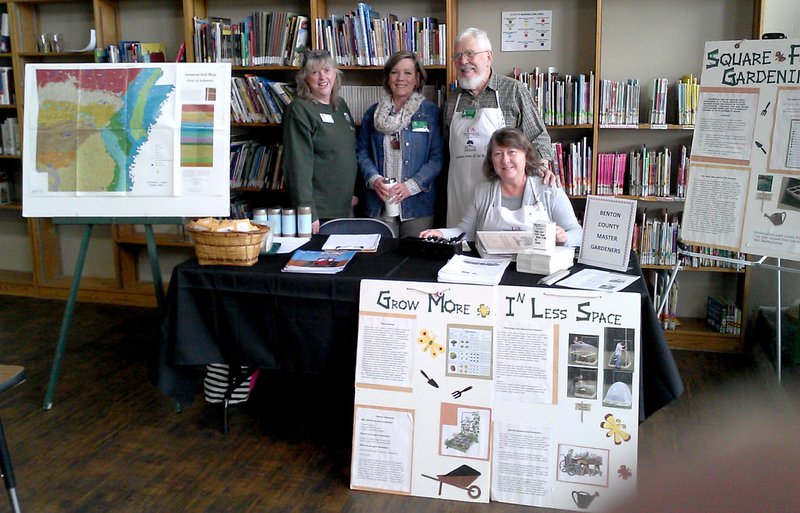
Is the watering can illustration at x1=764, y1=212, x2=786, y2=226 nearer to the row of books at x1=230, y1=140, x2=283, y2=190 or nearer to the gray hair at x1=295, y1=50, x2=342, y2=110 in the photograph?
the gray hair at x1=295, y1=50, x2=342, y2=110

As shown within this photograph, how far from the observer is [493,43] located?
4352mm

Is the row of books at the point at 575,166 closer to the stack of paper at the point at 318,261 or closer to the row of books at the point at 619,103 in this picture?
the row of books at the point at 619,103

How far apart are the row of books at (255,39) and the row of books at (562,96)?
1352mm

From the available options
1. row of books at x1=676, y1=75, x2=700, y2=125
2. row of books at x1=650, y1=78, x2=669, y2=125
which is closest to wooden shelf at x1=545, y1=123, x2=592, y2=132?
row of books at x1=650, y1=78, x2=669, y2=125

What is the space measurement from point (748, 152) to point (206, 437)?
7.99ft

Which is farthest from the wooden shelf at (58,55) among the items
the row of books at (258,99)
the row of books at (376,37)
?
the row of books at (376,37)

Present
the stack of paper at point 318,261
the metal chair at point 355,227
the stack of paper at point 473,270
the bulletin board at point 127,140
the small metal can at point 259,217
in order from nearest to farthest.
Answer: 1. the stack of paper at point 473,270
2. the stack of paper at point 318,261
3. the small metal can at point 259,217
4. the bulletin board at point 127,140
5. the metal chair at point 355,227

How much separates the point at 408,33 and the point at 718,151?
1.92m

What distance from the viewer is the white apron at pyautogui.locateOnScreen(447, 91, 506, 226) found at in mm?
3656

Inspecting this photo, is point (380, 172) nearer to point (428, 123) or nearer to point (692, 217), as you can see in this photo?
point (428, 123)

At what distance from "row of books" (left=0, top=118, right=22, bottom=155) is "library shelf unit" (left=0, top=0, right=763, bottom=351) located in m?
0.13

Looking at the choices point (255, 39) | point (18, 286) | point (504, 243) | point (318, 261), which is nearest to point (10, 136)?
point (18, 286)

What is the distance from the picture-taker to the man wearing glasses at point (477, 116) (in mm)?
3629

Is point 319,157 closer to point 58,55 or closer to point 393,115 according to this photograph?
point 393,115
